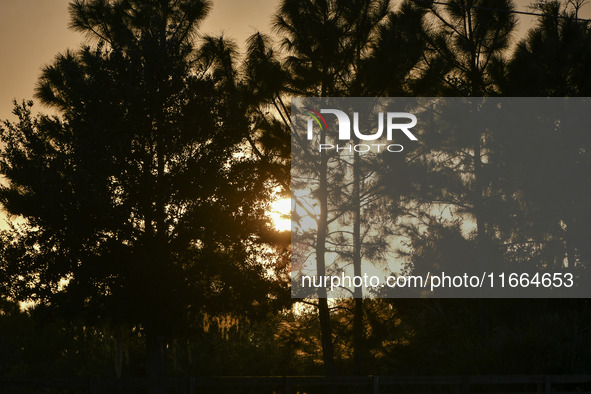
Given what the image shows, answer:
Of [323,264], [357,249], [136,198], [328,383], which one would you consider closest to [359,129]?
[357,249]

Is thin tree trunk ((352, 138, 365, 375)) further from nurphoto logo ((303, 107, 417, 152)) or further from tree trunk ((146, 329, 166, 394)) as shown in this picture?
tree trunk ((146, 329, 166, 394))

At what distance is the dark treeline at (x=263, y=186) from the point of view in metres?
19.8

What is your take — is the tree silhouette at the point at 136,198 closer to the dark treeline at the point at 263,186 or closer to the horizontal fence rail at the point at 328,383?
the dark treeline at the point at 263,186

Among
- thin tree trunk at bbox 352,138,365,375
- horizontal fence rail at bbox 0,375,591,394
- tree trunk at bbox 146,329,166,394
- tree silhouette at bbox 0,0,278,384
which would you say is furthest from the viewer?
thin tree trunk at bbox 352,138,365,375

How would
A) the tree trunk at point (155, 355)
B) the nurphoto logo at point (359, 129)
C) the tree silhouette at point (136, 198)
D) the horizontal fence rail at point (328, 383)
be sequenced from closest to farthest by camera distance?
the horizontal fence rail at point (328, 383) < the tree silhouette at point (136, 198) < the tree trunk at point (155, 355) < the nurphoto logo at point (359, 129)

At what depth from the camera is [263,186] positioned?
906 inches

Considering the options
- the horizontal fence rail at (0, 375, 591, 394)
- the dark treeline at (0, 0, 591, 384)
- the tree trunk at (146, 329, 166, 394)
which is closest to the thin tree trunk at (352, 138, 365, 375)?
the dark treeline at (0, 0, 591, 384)

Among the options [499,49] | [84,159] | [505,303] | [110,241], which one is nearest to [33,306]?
[110,241]

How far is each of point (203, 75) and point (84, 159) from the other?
5.14 meters

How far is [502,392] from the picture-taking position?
1611cm

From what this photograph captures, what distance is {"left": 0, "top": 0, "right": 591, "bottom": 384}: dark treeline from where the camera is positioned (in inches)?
778

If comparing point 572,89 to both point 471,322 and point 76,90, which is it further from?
point 76,90

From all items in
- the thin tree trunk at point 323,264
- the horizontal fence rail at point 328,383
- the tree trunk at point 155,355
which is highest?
the thin tree trunk at point 323,264

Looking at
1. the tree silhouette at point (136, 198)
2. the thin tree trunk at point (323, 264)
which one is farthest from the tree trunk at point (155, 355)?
the thin tree trunk at point (323, 264)
